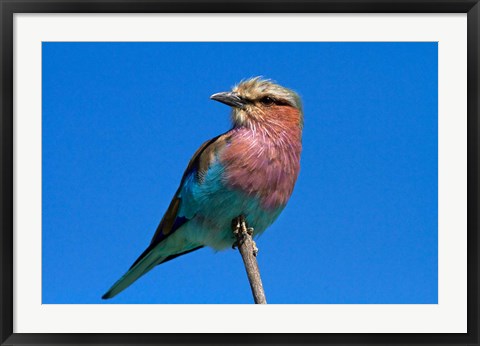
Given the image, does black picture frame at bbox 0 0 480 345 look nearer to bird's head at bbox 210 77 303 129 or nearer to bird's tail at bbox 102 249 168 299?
bird's head at bbox 210 77 303 129

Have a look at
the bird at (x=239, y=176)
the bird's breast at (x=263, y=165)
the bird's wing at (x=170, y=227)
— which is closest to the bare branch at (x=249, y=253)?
the bird at (x=239, y=176)

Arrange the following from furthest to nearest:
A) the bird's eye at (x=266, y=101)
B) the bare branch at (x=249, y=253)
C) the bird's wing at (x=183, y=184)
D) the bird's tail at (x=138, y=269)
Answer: the bird's tail at (x=138, y=269), the bird's eye at (x=266, y=101), the bird's wing at (x=183, y=184), the bare branch at (x=249, y=253)

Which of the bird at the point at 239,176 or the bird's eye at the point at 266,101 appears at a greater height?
the bird's eye at the point at 266,101

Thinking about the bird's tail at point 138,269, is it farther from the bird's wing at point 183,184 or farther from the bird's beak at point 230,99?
the bird's beak at point 230,99

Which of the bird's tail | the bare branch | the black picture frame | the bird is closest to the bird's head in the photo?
the bird

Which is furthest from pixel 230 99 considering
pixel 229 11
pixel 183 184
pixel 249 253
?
pixel 249 253

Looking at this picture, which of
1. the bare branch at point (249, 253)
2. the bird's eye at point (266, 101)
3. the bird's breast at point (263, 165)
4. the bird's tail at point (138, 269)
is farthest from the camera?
the bird's tail at point (138, 269)

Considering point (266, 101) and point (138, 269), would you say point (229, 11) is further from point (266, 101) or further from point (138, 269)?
point (138, 269)

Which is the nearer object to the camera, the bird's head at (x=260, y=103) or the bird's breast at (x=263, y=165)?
the bird's breast at (x=263, y=165)
